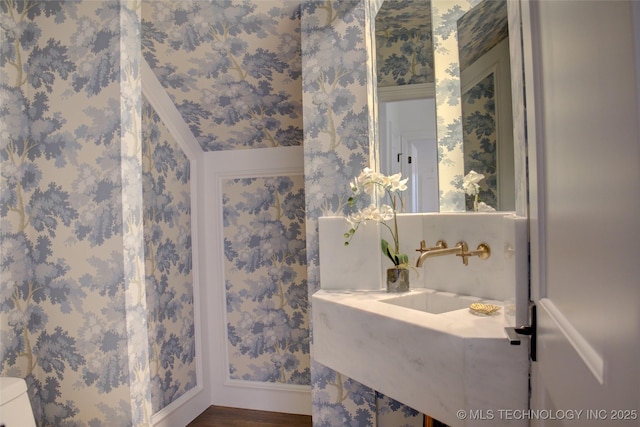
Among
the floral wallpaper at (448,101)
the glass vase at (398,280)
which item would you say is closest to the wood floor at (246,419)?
the glass vase at (398,280)

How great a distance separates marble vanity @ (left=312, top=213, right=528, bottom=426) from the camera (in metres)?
0.87

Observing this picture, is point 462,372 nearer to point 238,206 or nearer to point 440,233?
point 440,233

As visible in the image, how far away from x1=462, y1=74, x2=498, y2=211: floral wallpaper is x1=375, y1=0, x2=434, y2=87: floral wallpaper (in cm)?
24

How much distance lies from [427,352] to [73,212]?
144 cm

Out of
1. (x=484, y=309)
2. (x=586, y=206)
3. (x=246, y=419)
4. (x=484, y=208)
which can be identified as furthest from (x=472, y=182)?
(x=246, y=419)

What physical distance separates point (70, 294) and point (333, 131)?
4.09 feet

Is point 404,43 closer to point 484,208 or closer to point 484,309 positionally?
point 484,208

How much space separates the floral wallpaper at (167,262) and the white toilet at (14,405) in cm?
58

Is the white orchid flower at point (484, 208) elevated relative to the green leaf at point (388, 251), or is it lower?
elevated

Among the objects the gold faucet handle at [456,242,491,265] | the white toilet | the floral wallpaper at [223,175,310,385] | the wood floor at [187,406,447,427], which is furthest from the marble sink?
the white toilet

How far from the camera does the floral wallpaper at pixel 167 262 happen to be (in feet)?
6.52

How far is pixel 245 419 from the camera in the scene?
7.10ft

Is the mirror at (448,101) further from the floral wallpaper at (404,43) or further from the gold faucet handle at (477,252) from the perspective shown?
the gold faucet handle at (477,252)

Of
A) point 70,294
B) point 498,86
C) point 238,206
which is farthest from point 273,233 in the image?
point 498,86
